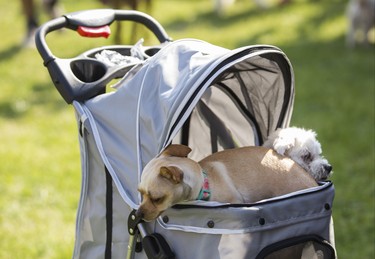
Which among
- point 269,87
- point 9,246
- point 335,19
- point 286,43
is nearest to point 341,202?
point 269,87

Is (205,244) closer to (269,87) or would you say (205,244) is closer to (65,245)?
(269,87)

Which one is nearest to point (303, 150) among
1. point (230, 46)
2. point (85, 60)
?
point (85, 60)

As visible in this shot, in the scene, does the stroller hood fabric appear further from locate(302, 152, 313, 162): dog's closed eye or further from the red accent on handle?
the red accent on handle

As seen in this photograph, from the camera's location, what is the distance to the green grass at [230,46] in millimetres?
3566

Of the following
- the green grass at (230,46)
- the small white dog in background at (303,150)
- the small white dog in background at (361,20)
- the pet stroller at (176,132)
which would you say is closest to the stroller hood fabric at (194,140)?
the pet stroller at (176,132)

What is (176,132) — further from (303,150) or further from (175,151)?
(303,150)

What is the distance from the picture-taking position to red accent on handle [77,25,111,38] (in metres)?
2.62

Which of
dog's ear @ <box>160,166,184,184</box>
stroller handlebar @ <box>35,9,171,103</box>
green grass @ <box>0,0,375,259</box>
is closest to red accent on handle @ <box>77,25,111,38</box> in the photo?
stroller handlebar @ <box>35,9,171,103</box>

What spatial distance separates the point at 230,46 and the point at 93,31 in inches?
203

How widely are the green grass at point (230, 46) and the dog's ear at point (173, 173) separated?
1497mm

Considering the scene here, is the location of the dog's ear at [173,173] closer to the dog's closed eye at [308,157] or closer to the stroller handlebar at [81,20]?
the dog's closed eye at [308,157]

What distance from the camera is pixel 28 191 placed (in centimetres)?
402

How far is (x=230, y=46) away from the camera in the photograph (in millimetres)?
7688

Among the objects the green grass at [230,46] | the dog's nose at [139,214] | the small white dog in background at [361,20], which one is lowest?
the green grass at [230,46]
